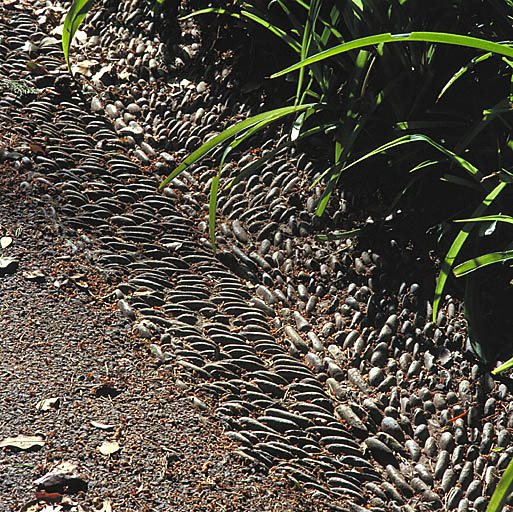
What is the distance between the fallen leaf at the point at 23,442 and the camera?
1.48m

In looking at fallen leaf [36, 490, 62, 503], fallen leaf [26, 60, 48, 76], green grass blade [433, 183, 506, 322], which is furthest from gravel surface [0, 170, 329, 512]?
fallen leaf [26, 60, 48, 76]

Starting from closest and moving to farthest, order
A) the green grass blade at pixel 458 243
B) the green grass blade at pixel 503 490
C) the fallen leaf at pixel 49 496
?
1. the green grass blade at pixel 503 490
2. the fallen leaf at pixel 49 496
3. the green grass blade at pixel 458 243

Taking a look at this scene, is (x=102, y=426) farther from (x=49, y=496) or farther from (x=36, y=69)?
(x=36, y=69)

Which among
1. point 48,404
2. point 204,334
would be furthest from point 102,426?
point 204,334

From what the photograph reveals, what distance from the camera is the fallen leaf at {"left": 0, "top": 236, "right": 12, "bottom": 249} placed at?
6.31 feet

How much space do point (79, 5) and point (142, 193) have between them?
69 cm

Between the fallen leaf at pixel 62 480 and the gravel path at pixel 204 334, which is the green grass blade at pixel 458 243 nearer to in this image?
the gravel path at pixel 204 334

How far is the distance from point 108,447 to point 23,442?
0.63 feet

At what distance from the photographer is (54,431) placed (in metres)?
1.52

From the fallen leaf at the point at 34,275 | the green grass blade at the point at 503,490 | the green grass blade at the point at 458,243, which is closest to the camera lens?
the green grass blade at the point at 503,490

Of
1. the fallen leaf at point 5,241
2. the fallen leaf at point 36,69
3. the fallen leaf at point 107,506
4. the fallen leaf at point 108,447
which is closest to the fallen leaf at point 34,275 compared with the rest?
the fallen leaf at point 5,241

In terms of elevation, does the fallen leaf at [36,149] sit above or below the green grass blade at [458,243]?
below

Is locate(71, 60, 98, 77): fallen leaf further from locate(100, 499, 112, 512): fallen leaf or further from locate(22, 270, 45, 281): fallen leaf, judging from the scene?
locate(100, 499, 112, 512): fallen leaf

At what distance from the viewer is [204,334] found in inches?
71.6
